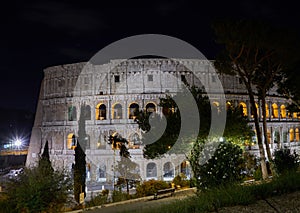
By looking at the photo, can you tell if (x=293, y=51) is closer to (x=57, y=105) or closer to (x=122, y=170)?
(x=122, y=170)

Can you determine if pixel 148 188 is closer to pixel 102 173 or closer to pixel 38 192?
pixel 38 192

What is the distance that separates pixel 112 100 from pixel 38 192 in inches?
829

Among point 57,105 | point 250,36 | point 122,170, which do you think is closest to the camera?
point 250,36

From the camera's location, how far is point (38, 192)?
39.5 ft

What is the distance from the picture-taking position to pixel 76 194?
20047 millimetres

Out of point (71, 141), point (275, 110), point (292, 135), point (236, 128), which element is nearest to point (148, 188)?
point (236, 128)

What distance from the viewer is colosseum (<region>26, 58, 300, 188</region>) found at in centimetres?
3241

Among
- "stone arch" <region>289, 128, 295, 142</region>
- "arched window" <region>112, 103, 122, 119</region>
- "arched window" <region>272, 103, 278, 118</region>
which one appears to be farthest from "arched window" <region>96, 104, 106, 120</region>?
"stone arch" <region>289, 128, 295, 142</region>

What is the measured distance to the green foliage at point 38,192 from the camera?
39.1 feet

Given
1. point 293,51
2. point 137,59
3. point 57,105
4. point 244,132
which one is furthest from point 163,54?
point 293,51

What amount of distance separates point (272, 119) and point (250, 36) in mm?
22901

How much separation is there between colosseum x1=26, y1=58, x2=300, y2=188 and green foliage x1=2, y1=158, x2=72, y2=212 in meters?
17.7

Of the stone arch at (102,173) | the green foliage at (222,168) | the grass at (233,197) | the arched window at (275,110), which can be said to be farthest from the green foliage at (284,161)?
the arched window at (275,110)

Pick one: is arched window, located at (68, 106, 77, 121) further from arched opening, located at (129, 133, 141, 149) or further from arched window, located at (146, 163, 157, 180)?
arched window, located at (146, 163, 157, 180)
